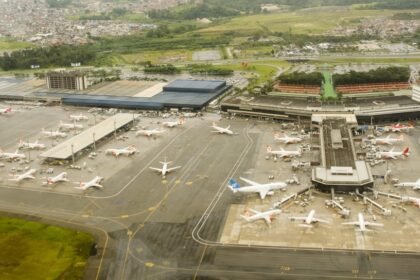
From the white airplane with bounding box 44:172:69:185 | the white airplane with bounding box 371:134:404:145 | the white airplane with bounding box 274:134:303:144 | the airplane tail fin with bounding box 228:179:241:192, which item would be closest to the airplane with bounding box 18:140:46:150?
the white airplane with bounding box 44:172:69:185

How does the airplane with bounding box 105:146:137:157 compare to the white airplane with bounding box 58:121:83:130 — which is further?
the white airplane with bounding box 58:121:83:130

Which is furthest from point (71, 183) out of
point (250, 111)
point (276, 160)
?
point (250, 111)

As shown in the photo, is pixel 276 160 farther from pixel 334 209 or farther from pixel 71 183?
pixel 71 183

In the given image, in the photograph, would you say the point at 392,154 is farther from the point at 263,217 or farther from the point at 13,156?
the point at 13,156

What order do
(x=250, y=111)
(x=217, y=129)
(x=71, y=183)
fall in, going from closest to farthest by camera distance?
(x=71, y=183) → (x=217, y=129) → (x=250, y=111)

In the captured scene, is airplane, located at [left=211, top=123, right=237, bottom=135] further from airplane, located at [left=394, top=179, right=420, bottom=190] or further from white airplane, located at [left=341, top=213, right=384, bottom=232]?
white airplane, located at [left=341, top=213, right=384, bottom=232]

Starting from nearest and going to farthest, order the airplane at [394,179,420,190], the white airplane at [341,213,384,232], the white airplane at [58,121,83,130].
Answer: the white airplane at [341,213,384,232] < the airplane at [394,179,420,190] < the white airplane at [58,121,83,130]

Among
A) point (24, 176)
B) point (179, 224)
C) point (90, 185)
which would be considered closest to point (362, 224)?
point (179, 224)
